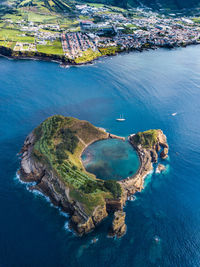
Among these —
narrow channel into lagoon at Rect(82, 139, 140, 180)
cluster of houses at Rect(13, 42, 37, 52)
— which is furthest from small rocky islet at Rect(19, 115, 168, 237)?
cluster of houses at Rect(13, 42, 37, 52)

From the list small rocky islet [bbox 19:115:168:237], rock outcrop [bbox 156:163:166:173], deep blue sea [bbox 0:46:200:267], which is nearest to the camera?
deep blue sea [bbox 0:46:200:267]

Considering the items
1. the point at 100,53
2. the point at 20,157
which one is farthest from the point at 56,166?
the point at 100,53

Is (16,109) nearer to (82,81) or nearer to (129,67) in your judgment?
(82,81)

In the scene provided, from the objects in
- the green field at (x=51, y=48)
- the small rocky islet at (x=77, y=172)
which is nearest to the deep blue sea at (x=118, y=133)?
the small rocky islet at (x=77, y=172)

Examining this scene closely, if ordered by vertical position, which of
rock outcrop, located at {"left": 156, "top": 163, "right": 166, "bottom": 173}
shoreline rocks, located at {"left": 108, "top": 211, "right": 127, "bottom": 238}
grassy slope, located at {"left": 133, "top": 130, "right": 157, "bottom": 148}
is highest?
grassy slope, located at {"left": 133, "top": 130, "right": 157, "bottom": 148}

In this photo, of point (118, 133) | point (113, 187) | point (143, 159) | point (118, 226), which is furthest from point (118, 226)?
point (118, 133)

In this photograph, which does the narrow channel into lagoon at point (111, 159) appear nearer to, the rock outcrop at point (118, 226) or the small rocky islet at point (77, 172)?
the small rocky islet at point (77, 172)

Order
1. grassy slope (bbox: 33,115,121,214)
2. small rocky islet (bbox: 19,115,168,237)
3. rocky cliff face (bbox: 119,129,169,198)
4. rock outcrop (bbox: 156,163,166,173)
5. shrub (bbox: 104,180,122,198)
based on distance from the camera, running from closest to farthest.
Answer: small rocky islet (bbox: 19,115,168,237) → grassy slope (bbox: 33,115,121,214) → shrub (bbox: 104,180,122,198) → rocky cliff face (bbox: 119,129,169,198) → rock outcrop (bbox: 156,163,166,173)

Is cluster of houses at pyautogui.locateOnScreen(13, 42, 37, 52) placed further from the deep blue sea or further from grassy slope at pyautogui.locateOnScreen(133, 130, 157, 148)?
grassy slope at pyautogui.locateOnScreen(133, 130, 157, 148)
